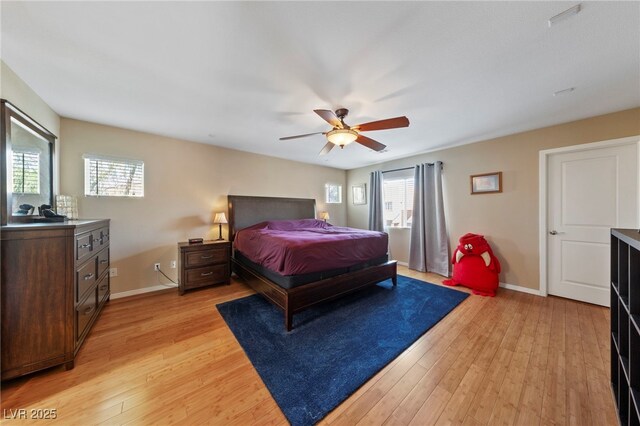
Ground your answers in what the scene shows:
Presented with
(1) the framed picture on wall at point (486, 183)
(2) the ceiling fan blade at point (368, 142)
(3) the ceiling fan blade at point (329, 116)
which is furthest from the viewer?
(1) the framed picture on wall at point (486, 183)

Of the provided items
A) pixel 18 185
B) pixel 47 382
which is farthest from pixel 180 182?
pixel 47 382

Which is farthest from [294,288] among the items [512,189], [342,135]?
[512,189]

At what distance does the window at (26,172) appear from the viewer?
6.14ft

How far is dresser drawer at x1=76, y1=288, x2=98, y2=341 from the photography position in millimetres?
1836

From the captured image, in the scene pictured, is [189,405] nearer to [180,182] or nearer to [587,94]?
[180,182]

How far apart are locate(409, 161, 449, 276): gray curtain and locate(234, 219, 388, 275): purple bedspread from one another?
4.24 ft

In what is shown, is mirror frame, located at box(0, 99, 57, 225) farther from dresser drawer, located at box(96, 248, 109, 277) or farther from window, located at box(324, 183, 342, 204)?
window, located at box(324, 183, 342, 204)

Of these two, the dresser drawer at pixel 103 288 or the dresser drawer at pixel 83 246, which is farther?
the dresser drawer at pixel 103 288

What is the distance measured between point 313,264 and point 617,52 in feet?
10.0

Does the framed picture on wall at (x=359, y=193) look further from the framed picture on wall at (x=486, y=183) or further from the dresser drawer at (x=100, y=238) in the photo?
the dresser drawer at (x=100, y=238)

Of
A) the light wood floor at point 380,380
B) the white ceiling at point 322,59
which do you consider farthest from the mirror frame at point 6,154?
the light wood floor at point 380,380

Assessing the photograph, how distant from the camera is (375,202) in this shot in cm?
519

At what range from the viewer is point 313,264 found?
2.53 m

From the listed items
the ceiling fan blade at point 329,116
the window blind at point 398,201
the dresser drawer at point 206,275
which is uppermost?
the ceiling fan blade at point 329,116
